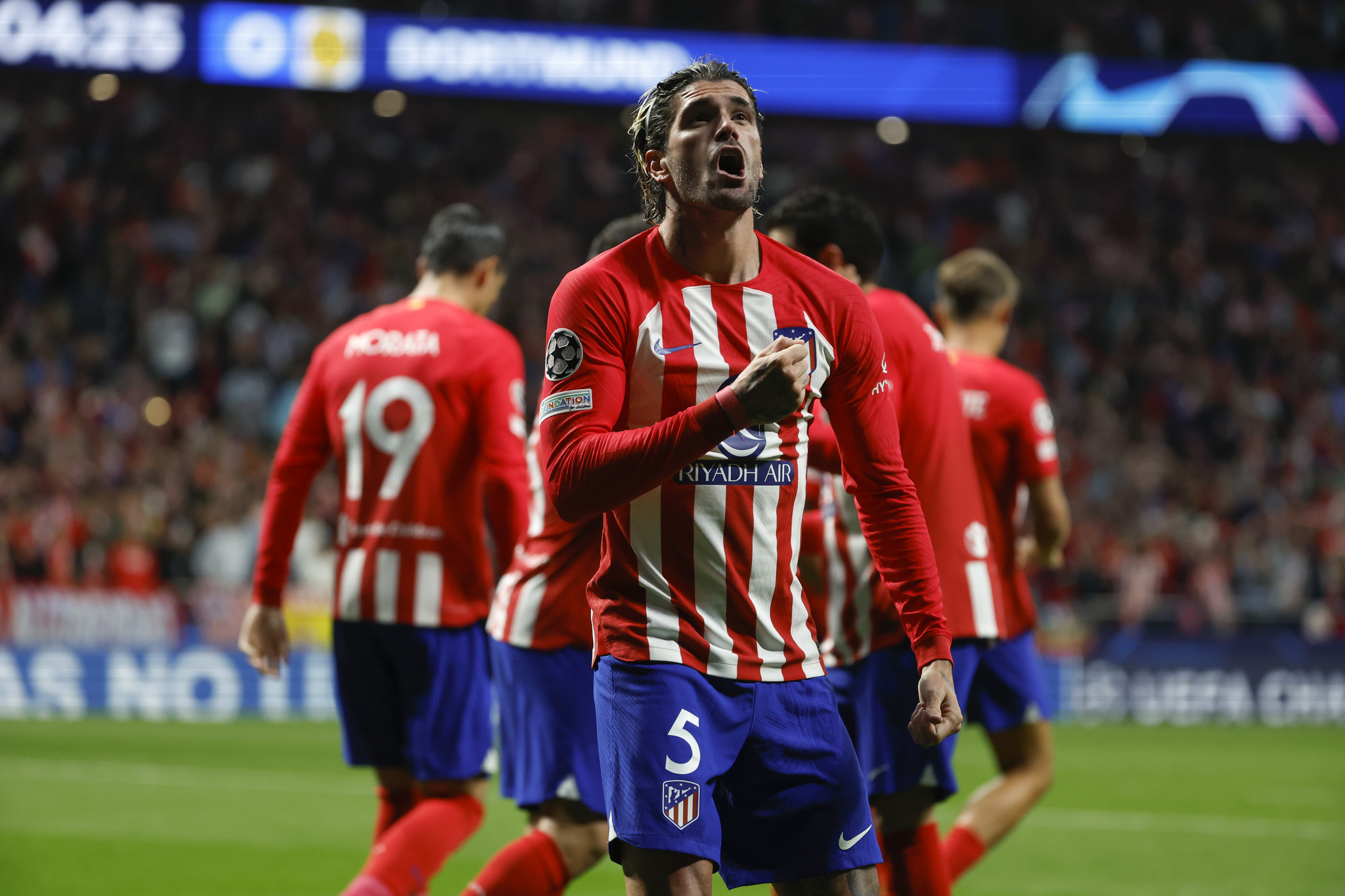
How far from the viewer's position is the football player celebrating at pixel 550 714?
13.8 ft

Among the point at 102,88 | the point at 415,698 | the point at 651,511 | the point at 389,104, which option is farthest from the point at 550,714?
the point at 389,104

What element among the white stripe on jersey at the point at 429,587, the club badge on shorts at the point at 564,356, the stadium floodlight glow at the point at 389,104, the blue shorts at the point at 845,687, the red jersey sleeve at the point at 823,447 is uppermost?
the stadium floodlight glow at the point at 389,104

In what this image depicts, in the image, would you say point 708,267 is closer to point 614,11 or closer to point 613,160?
point 614,11

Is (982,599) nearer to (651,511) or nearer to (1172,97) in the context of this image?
(651,511)

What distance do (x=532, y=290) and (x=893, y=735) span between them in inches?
625

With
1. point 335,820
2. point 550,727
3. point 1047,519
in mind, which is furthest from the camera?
point 335,820

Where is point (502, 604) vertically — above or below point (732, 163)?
below

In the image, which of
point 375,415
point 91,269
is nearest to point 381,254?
point 91,269

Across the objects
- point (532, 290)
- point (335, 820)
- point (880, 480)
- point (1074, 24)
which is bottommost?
point (335, 820)

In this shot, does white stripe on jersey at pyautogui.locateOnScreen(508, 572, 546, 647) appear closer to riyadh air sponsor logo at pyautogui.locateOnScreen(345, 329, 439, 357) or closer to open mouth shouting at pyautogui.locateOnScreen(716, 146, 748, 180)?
riyadh air sponsor logo at pyautogui.locateOnScreen(345, 329, 439, 357)

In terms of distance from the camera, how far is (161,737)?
1208 centimetres

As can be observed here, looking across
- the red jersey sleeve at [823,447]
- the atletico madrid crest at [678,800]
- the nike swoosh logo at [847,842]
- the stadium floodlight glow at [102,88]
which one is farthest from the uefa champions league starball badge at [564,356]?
the stadium floodlight glow at [102,88]

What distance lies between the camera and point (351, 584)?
467 centimetres

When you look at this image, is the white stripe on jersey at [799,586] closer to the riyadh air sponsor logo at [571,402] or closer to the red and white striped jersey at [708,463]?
the red and white striped jersey at [708,463]
